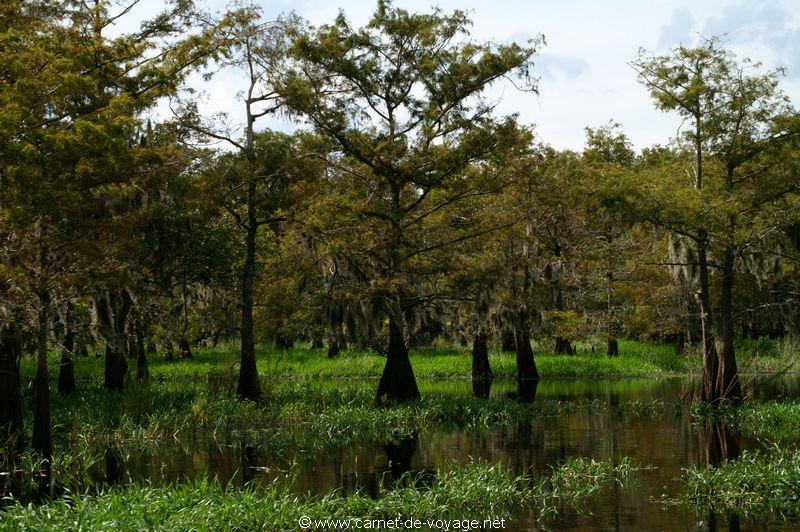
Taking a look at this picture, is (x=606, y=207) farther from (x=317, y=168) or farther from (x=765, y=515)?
(x=765, y=515)

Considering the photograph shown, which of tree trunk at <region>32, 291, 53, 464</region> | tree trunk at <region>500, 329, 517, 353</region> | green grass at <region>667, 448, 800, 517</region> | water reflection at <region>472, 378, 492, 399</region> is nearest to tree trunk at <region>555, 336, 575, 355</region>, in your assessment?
tree trunk at <region>500, 329, 517, 353</region>

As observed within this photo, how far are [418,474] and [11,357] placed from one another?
8.55m

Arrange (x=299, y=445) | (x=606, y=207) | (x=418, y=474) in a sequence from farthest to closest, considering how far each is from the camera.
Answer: (x=606, y=207) → (x=299, y=445) → (x=418, y=474)

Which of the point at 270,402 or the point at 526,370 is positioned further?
the point at 526,370

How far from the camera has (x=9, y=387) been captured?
648 inches

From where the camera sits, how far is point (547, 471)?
47.2ft

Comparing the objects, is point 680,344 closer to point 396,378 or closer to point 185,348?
point 185,348

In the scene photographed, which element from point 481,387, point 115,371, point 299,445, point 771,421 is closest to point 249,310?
point 115,371

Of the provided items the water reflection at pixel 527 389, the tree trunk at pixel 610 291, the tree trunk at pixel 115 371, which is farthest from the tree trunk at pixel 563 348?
the tree trunk at pixel 115 371

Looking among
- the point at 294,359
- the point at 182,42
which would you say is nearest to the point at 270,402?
the point at 182,42

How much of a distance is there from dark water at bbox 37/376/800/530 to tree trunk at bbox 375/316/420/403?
355cm

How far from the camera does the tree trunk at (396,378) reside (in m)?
23.5

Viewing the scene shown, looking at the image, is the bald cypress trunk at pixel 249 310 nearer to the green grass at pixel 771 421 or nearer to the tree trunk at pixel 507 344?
the green grass at pixel 771 421

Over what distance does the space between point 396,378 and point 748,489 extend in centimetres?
1280
